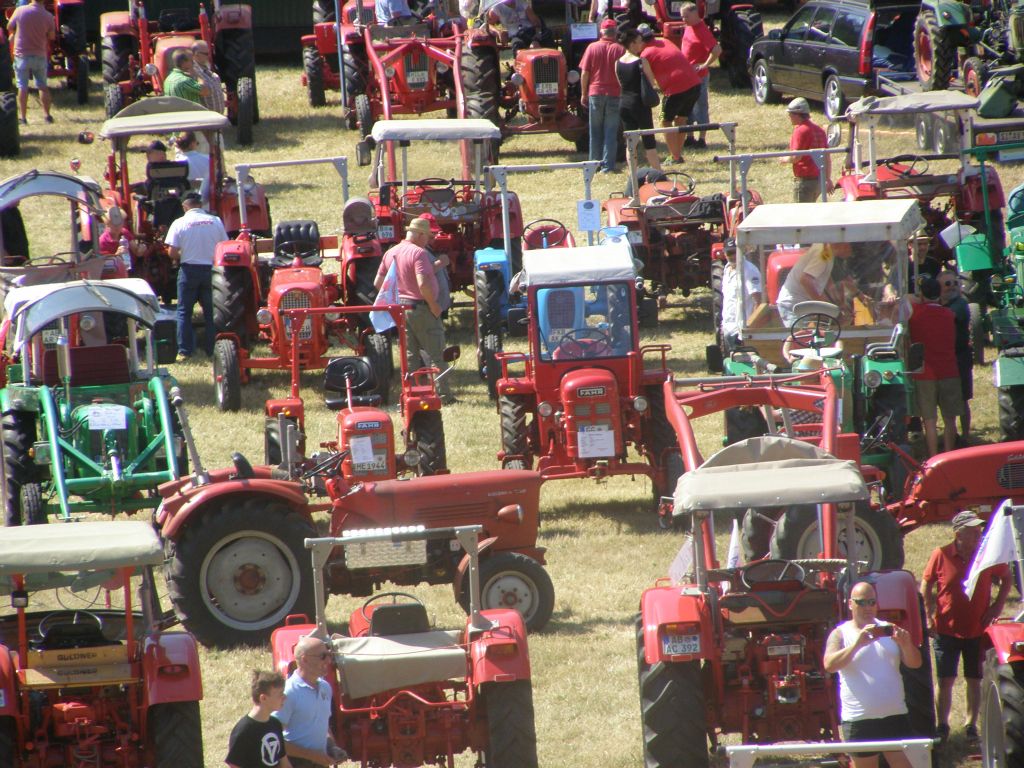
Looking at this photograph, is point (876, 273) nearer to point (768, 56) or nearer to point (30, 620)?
point (30, 620)

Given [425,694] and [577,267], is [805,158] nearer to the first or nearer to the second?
[577,267]

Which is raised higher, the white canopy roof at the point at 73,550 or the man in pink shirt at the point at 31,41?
the man in pink shirt at the point at 31,41

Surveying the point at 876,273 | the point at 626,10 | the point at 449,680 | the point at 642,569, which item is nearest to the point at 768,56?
the point at 626,10

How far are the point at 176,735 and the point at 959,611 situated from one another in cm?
367

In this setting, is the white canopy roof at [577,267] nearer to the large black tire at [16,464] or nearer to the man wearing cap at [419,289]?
the man wearing cap at [419,289]

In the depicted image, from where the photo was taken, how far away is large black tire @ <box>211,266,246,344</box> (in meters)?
14.7

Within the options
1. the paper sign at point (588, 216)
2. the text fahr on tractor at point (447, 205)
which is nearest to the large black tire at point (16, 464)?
the text fahr on tractor at point (447, 205)

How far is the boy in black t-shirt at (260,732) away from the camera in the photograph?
21.4 ft

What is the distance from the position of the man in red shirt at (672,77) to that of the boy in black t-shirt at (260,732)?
14.6m

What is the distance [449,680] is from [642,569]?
3.45 meters

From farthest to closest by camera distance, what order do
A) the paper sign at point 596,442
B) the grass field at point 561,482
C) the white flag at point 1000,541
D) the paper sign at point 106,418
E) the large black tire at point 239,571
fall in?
the paper sign at point 596,442, the paper sign at point 106,418, the large black tire at point 239,571, the grass field at point 561,482, the white flag at point 1000,541

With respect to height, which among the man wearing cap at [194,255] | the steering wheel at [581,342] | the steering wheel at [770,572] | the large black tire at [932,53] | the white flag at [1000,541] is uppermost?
the large black tire at [932,53]

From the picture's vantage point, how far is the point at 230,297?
14680 millimetres

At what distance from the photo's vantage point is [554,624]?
10.0 m
